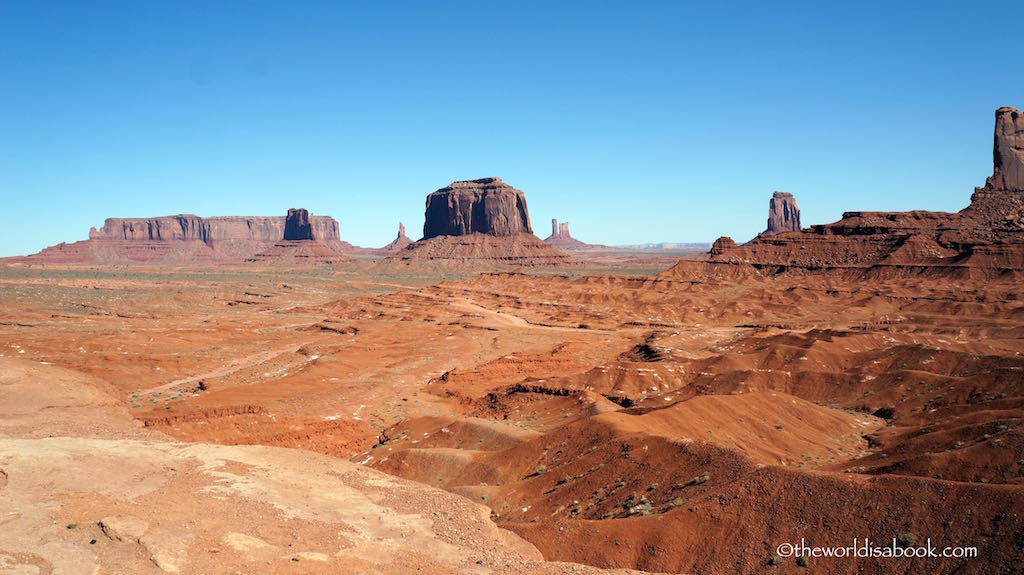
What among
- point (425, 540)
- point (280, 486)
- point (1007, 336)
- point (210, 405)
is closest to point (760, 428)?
point (425, 540)

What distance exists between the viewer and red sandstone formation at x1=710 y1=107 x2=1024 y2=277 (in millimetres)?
98375

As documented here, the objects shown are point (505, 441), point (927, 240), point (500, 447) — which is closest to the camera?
point (500, 447)

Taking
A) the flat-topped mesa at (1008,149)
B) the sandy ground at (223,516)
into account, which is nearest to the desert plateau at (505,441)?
the sandy ground at (223,516)

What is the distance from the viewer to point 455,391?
43281 millimetres

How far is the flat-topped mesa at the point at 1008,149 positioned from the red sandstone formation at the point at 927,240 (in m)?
0.14

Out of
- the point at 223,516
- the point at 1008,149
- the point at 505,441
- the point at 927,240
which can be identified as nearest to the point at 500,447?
the point at 505,441

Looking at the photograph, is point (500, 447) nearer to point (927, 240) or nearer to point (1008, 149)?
point (927, 240)

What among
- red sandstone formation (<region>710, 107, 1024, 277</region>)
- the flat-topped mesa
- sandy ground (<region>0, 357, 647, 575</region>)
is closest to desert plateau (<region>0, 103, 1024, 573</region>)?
sandy ground (<region>0, 357, 647, 575</region>)

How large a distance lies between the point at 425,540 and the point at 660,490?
24.3 feet

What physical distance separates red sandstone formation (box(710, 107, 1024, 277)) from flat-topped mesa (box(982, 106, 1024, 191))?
137 millimetres

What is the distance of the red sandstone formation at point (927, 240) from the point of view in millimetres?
98375

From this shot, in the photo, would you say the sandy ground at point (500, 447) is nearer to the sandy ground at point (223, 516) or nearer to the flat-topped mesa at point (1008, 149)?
the sandy ground at point (223, 516)

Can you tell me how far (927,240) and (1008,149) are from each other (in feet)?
72.9

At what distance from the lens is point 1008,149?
111875mm
